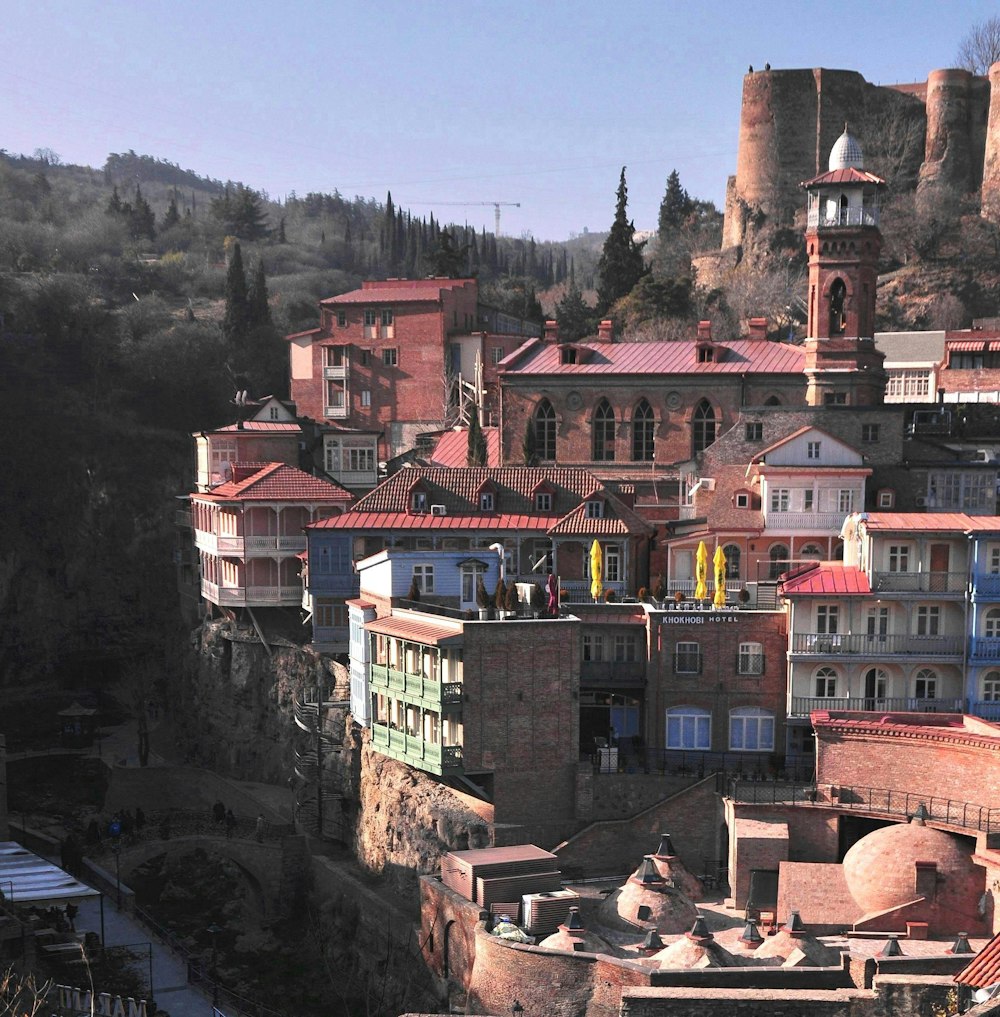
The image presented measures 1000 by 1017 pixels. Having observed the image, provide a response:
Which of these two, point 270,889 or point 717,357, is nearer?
point 270,889

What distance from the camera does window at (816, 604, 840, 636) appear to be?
43.2 metres

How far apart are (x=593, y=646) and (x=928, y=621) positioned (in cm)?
938

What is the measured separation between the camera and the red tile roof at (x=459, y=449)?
62469 millimetres

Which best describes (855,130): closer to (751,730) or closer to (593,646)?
(593,646)

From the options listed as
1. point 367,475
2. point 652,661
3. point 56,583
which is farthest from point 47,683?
point 652,661

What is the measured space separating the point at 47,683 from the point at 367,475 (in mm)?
18113

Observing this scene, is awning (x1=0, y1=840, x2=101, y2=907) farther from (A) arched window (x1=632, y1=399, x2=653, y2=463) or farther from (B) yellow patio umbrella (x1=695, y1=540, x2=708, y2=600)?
(A) arched window (x1=632, y1=399, x2=653, y2=463)

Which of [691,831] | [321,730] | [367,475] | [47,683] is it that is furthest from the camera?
[47,683]

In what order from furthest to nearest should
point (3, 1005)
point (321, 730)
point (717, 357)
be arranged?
point (717, 357)
point (321, 730)
point (3, 1005)

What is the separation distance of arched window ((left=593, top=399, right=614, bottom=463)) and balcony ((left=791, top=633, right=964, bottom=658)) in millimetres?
19166

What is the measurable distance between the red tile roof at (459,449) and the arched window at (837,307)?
1414cm

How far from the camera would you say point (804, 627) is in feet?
142

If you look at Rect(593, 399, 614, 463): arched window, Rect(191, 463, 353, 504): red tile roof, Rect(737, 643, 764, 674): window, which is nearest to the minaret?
Rect(593, 399, 614, 463): arched window

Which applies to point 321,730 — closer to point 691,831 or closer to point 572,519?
point 572,519
